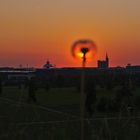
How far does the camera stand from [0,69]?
94.2m

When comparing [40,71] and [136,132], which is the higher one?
[40,71]

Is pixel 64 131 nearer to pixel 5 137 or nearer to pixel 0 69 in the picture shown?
pixel 5 137

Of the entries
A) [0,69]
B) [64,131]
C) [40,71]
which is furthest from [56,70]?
[64,131]

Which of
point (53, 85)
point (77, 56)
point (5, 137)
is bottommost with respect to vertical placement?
point (5, 137)

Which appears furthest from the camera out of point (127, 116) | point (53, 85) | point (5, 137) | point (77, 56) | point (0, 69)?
point (0, 69)

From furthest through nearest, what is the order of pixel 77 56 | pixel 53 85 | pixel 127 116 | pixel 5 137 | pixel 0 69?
pixel 0 69 → pixel 53 85 → pixel 127 116 → pixel 5 137 → pixel 77 56

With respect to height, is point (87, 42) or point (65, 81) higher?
point (65, 81)

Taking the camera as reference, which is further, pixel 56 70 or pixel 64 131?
pixel 56 70

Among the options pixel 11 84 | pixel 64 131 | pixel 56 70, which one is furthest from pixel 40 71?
pixel 64 131

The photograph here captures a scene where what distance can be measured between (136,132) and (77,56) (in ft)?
5.50

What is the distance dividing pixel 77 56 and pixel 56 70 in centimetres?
9103

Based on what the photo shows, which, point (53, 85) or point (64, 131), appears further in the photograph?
point (53, 85)

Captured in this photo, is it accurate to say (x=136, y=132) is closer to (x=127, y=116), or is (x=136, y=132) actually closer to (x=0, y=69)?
(x=127, y=116)

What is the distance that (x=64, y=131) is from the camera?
233 inches
